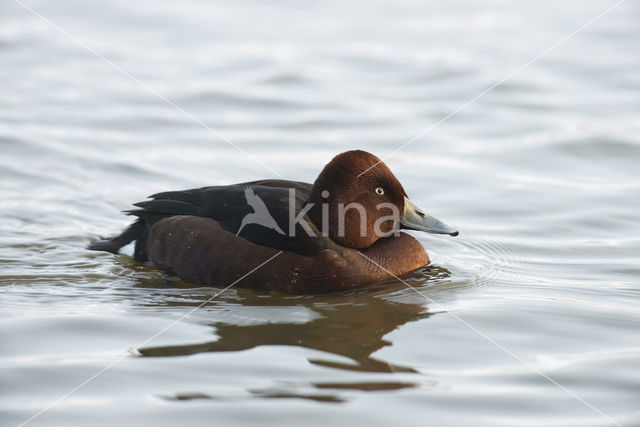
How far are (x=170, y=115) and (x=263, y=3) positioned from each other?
14.3 feet

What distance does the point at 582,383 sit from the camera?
4391mm

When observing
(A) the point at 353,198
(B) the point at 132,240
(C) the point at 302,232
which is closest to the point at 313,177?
(B) the point at 132,240

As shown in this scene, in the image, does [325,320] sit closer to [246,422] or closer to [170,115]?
[246,422]

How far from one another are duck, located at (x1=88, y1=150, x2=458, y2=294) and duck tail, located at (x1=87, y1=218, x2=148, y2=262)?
0.17 meters

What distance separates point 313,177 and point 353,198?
8.04 ft

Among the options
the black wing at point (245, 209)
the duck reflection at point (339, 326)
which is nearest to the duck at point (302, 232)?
the black wing at point (245, 209)

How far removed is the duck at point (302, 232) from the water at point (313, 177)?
147 millimetres

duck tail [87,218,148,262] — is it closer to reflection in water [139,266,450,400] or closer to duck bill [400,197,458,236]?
reflection in water [139,266,450,400]

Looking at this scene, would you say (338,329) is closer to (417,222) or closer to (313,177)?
(417,222)

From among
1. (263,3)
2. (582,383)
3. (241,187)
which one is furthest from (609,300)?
(263,3)

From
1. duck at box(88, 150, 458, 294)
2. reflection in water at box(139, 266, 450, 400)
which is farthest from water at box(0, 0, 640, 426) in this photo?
duck at box(88, 150, 458, 294)

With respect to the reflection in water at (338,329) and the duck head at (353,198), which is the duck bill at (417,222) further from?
the reflection in water at (338,329)

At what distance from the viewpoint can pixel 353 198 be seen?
5.82m

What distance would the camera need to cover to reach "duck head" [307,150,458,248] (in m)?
5.79
